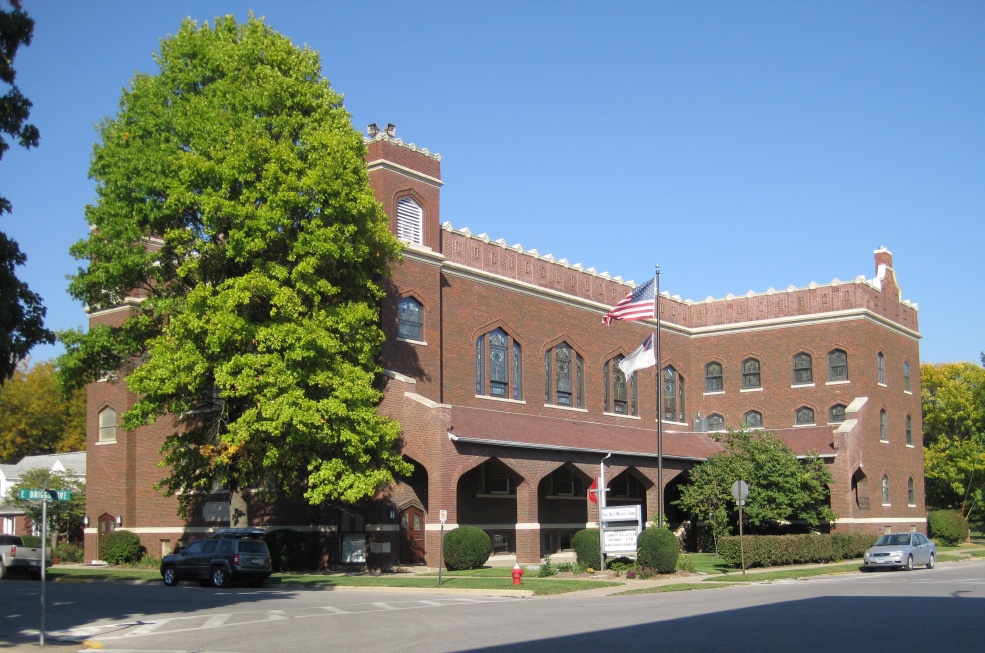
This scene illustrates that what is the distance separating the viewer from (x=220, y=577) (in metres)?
30.1

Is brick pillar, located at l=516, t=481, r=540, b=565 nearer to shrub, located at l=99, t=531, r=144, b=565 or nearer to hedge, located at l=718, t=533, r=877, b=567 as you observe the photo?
hedge, located at l=718, t=533, r=877, b=567

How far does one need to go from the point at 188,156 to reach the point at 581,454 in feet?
64.2

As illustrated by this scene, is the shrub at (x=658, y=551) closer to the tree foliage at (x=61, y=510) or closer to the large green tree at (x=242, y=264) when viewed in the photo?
the large green tree at (x=242, y=264)

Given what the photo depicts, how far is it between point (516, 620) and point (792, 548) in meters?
21.8

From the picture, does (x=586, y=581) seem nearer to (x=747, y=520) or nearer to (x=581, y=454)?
(x=581, y=454)

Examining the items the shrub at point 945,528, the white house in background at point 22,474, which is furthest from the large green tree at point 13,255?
the shrub at point 945,528

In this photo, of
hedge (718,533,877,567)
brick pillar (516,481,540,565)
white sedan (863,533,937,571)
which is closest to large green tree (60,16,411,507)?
brick pillar (516,481,540,565)

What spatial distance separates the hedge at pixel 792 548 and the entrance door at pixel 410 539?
10.6 meters

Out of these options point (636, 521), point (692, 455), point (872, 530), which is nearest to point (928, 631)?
point (636, 521)

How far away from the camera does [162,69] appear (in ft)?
107

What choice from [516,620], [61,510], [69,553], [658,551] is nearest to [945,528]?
[658,551]

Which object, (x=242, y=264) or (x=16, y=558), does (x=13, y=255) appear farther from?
(x=16, y=558)

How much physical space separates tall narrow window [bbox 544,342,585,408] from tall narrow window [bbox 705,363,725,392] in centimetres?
1152

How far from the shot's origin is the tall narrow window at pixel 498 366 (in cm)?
4325
